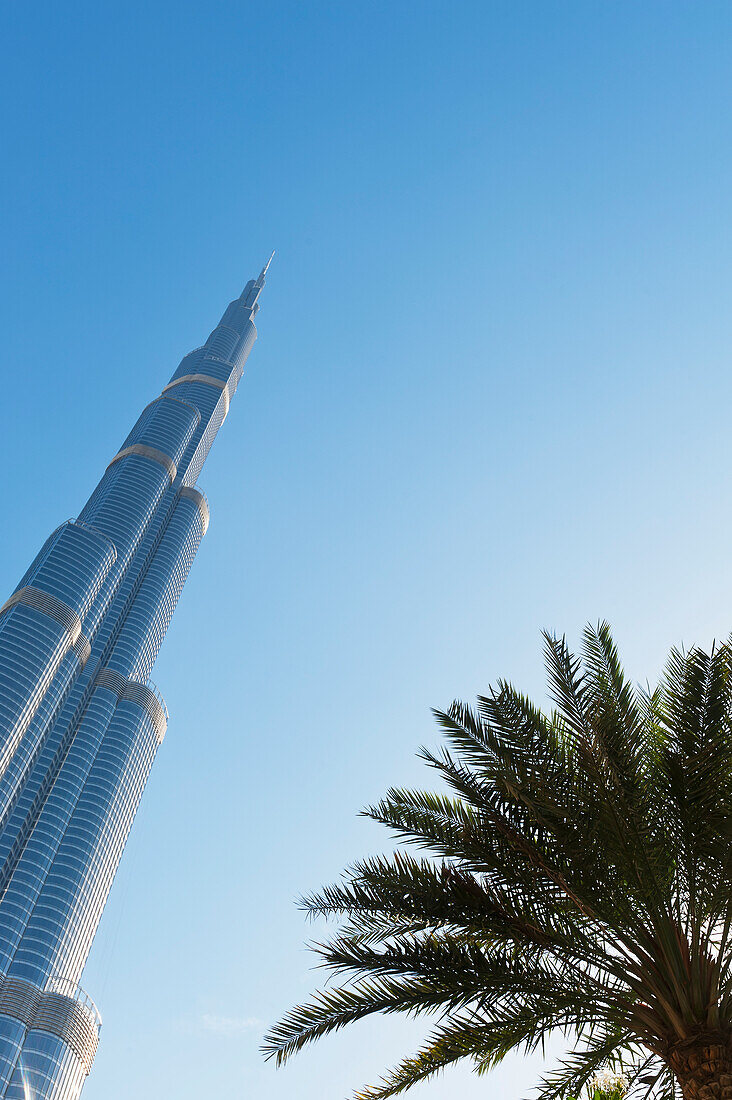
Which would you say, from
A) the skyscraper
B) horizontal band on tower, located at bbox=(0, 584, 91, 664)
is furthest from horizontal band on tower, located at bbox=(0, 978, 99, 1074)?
horizontal band on tower, located at bbox=(0, 584, 91, 664)

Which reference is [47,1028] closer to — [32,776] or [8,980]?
[8,980]

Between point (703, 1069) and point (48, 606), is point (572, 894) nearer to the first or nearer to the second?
point (703, 1069)

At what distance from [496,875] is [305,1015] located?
2.51m

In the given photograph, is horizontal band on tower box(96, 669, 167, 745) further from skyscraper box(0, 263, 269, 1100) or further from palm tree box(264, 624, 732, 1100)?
palm tree box(264, 624, 732, 1100)

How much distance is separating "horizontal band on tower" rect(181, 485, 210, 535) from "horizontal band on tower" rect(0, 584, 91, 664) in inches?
2289

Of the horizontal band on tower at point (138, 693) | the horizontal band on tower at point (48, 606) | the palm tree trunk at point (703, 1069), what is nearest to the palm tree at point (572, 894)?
the palm tree trunk at point (703, 1069)

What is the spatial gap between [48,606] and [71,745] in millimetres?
19536

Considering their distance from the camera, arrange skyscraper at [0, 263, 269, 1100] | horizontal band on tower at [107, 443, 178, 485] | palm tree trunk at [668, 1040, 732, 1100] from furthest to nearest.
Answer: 1. horizontal band on tower at [107, 443, 178, 485]
2. skyscraper at [0, 263, 269, 1100]
3. palm tree trunk at [668, 1040, 732, 1100]

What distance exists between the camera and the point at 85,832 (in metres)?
122

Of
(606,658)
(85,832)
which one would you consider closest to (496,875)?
(606,658)

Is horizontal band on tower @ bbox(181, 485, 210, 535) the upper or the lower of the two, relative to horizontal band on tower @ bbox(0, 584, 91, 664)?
upper

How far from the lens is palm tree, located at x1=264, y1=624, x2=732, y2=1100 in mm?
9523

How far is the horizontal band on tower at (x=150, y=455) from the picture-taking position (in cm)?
18162

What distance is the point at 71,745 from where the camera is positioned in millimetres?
130875
